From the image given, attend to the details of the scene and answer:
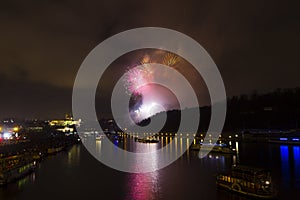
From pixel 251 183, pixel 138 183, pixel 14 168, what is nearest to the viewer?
pixel 251 183

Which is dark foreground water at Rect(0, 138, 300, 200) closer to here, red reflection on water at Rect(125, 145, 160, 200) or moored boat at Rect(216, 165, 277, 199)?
red reflection on water at Rect(125, 145, 160, 200)

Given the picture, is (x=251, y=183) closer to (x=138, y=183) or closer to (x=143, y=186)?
(x=143, y=186)

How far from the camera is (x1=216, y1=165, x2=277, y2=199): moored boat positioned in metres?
8.82

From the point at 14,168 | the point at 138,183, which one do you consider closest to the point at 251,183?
the point at 138,183

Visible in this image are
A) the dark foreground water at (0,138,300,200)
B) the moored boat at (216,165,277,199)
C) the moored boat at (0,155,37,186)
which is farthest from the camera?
the moored boat at (0,155,37,186)

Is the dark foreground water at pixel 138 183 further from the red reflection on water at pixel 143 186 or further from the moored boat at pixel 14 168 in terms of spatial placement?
the moored boat at pixel 14 168

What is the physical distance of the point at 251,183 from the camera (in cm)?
916

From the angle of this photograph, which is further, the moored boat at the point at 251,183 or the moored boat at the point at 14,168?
the moored boat at the point at 14,168

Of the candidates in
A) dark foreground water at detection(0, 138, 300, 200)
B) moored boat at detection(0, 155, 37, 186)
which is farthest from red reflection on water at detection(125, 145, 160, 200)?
moored boat at detection(0, 155, 37, 186)

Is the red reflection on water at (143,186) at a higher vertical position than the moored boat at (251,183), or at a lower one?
lower

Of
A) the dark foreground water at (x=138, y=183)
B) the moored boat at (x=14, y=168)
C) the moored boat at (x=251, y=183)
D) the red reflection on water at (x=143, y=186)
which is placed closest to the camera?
the moored boat at (x=251, y=183)

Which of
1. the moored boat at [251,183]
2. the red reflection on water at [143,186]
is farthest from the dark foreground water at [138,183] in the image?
the moored boat at [251,183]

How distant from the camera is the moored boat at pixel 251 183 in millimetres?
8820

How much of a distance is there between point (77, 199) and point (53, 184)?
3.03m
